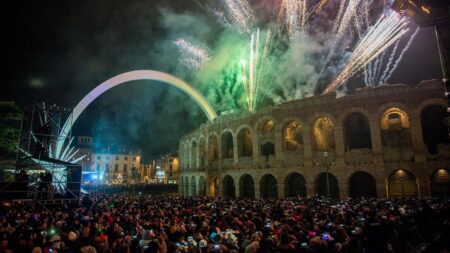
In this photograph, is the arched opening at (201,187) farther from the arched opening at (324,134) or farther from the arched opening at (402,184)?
the arched opening at (402,184)


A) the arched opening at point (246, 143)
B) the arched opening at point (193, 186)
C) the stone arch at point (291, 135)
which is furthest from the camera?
the arched opening at point (193, 186)

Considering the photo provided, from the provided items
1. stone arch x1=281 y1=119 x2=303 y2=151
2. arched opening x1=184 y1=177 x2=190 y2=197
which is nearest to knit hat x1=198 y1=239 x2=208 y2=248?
stone arch x1=281 y1=119 x2=303 y2=151

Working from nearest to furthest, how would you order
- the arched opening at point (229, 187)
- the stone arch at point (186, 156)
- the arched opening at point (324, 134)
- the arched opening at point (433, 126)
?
the arched opening at point (433, 126) < the arched opening at point (324, 134) < the arched opening at point (229, 187) < the stone arch at point (186, 156)

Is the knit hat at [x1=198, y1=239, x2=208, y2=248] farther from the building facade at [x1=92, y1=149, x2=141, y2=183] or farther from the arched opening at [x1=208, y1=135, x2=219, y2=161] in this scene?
the building facade at [x1=92, y1=149, x2=141, y2=183]

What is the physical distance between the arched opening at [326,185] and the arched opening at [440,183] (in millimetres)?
8248

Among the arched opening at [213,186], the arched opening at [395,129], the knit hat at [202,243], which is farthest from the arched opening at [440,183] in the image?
the arched opening at [213,186]

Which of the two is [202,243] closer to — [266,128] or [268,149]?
[266,128]

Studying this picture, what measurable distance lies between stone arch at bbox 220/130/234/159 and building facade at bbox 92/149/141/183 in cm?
7010

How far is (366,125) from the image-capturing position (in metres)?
32.1

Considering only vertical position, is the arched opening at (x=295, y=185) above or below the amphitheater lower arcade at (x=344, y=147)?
below

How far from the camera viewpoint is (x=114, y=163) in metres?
109

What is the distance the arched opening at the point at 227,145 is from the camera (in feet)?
137

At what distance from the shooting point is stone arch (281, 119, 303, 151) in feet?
110

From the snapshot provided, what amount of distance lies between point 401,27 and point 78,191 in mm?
28626
